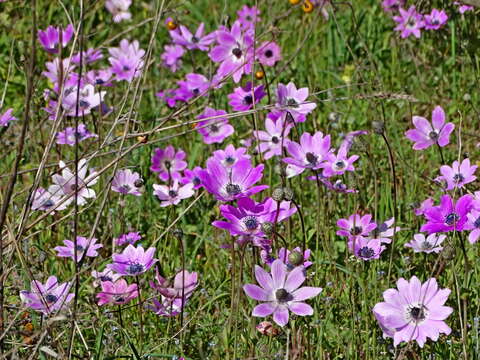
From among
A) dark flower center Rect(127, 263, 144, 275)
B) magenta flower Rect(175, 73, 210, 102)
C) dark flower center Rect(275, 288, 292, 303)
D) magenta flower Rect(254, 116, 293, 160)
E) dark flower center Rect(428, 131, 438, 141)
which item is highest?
magenta flower Rect(175, 73, 210, 102)

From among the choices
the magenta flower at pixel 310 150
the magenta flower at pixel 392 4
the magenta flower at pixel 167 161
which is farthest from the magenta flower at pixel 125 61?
the magenta flower at pixel 392 4

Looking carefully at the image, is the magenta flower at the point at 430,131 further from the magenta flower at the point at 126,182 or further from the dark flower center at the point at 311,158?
the magenta flower at the point at 126,182

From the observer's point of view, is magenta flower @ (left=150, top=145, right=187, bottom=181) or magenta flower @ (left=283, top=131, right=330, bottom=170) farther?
magenta flower @ (left=150, top=145, right=187, bottom=181)

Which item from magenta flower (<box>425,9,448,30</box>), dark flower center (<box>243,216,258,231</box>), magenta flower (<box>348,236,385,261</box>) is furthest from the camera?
magenta flower (<box>425,9,448,30</box>)

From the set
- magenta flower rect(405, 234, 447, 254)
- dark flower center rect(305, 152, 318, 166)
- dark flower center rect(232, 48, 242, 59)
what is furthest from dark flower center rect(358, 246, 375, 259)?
dark flower center rect(232, 48, 242, 59)

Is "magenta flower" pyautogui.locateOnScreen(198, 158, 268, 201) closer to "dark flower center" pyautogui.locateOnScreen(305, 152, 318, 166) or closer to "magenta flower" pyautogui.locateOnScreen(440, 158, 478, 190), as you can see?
"dark flower center" pyautogui.locateOnScreen(305, 152, 318, 166)

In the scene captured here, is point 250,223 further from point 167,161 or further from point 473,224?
point 167,161

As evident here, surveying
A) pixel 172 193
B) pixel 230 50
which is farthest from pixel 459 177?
pixel 230 50
